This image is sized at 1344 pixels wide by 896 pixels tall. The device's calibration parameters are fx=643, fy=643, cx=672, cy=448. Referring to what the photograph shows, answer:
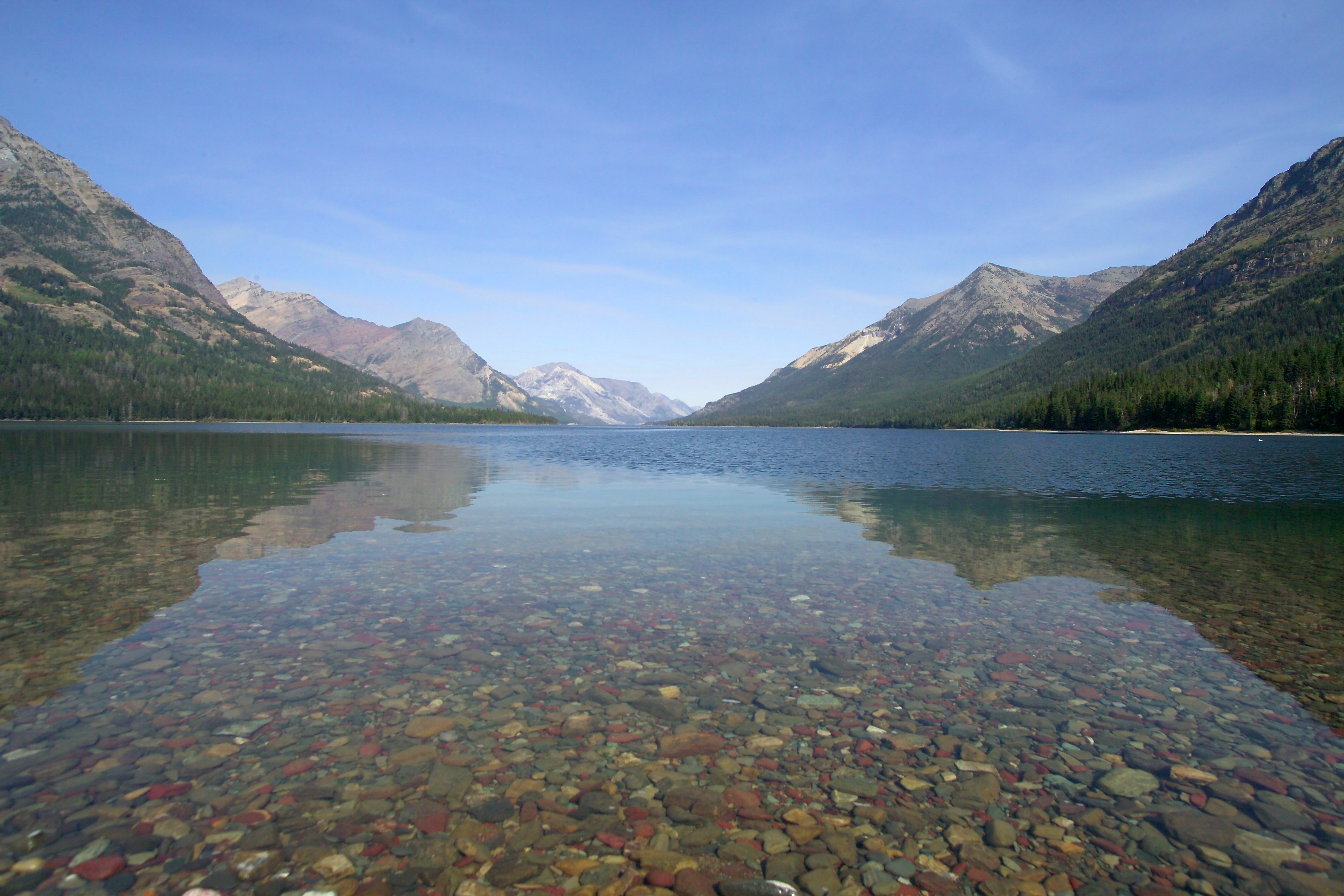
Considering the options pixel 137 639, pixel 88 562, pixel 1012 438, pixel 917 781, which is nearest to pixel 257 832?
pixel 917 781

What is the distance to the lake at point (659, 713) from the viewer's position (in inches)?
251

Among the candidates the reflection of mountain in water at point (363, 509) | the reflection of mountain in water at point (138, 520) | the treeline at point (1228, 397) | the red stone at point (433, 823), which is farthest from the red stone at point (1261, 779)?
the treeline at point (1228, 397)

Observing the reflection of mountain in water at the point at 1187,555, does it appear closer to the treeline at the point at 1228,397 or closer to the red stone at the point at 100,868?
the red stone at the point at 100,868

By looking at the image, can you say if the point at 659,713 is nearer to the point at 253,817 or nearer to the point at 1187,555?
the point at 253,817

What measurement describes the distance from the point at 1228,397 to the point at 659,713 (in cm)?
18037

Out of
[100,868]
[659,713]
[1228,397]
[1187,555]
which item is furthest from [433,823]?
[1228,397]

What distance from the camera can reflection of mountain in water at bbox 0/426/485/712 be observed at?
12.7 m

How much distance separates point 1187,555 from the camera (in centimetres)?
2302

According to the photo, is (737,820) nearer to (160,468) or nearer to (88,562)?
(88,562)

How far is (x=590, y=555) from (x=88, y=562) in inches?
553

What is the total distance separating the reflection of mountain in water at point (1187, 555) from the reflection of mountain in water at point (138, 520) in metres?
20.6

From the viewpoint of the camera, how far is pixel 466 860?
247 inches

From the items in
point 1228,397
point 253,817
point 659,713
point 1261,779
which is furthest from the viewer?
point 1228,397

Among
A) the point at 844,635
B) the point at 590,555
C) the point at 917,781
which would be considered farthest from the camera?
the point at 590,555
